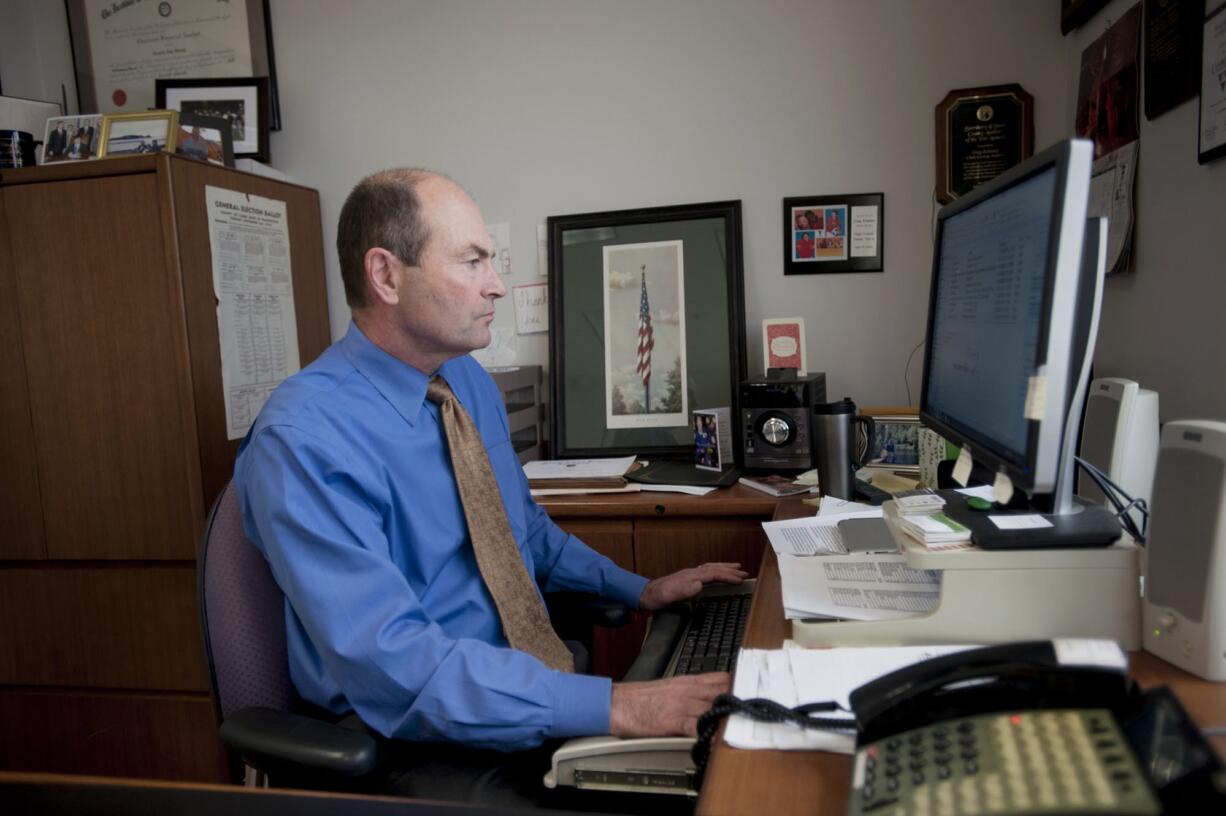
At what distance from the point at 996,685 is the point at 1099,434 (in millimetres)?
789

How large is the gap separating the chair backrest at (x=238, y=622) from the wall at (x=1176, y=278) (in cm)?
151

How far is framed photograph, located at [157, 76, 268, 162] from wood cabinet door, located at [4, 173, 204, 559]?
0.64 meters

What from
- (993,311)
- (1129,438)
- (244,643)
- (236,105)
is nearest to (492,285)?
(244,643)

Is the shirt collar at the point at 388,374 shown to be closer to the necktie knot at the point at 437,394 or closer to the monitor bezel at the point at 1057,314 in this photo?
the necktie knot at the point at 437,394

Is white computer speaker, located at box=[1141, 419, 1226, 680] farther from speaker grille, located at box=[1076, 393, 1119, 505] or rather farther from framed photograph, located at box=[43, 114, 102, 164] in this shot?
framed photograph, located at box=[43, 114, 102, 164]

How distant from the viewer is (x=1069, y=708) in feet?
2.04

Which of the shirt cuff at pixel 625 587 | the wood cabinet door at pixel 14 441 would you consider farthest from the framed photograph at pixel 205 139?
the shirt cuff at pixel 625 587

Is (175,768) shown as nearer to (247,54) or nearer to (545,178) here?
(545,178)

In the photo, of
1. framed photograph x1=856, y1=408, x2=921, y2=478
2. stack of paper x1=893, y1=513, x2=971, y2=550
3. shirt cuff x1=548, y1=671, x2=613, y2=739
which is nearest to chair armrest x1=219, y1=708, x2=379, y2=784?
shirt cuff x1=548, y1=671, x2=613, y2=739

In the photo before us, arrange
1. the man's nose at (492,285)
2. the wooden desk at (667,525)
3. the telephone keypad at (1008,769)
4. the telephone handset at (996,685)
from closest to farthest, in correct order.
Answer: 1. the telephone keypad at (1008,769)
2. the telephone handset at (996,685)
3. the man's nose at (492,285)
4. the wooden desk at (667,525)

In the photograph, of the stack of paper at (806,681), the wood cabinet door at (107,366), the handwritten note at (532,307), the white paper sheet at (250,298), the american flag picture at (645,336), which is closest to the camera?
the stack of paper at (806,681)

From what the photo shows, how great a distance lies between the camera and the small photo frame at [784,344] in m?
2.20

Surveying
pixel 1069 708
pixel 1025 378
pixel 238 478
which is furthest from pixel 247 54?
pixel 1069 708

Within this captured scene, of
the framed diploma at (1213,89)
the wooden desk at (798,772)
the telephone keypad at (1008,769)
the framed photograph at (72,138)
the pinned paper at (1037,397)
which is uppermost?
the framed photograph at (72,138)
